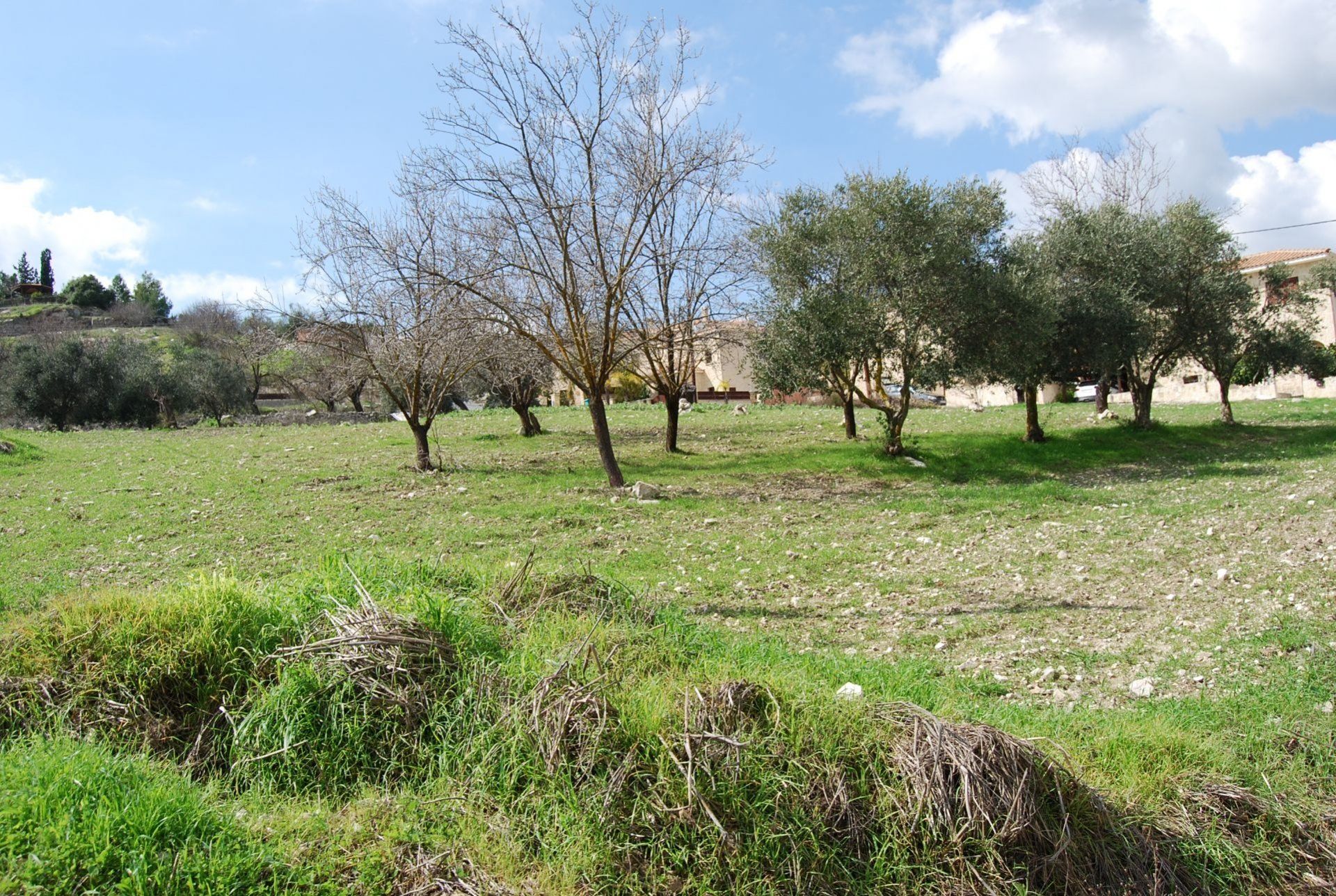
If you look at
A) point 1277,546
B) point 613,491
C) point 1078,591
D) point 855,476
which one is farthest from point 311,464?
point 1277,546

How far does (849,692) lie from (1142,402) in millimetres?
25135

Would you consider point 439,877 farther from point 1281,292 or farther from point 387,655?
point 1281,292

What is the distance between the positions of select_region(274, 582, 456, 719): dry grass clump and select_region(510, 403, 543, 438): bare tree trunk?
20.4 m

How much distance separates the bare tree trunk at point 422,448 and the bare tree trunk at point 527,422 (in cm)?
577

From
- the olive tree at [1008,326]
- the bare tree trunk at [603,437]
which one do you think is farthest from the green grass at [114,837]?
the olive tree at [1008,326]

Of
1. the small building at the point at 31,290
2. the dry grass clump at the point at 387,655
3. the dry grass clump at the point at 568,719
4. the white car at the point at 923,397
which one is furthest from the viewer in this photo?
the small building at the point at 31,290

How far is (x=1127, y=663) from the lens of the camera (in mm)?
7359

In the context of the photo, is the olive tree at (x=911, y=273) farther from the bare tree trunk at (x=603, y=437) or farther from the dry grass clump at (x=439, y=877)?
the dry grass clump at (x=439, y=877)

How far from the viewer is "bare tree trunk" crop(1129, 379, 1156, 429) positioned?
26297mm

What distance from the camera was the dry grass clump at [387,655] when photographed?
201 inches

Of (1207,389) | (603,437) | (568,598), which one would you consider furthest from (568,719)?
(1207,389)

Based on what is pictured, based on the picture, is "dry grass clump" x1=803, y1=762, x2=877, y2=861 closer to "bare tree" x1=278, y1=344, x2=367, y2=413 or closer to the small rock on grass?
the small rock on grass

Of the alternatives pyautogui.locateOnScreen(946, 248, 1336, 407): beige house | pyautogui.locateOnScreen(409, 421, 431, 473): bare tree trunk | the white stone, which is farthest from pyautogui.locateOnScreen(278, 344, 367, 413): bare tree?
pyautogui.locateOnScreen(946, 248, 1336, 407): beige house

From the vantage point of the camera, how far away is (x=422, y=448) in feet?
64.7
